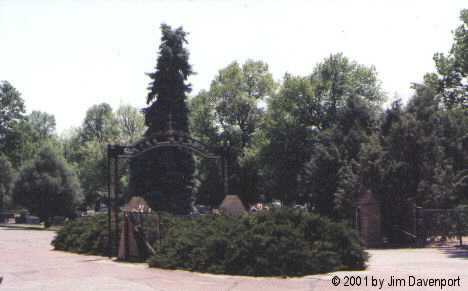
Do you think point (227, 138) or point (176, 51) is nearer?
point (176, 51)

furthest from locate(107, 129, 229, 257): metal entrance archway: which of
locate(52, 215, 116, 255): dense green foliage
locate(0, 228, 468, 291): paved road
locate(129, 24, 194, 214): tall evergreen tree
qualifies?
locate(129, 24, 194, 214): tall evergreen tree

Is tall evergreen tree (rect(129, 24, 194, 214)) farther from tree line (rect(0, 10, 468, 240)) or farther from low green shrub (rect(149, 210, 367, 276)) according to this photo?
low green shrub (rect(149, 210, 367, 276))

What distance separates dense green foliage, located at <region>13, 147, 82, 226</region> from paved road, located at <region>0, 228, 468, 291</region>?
28.5 metres

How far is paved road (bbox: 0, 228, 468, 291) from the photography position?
11959 mm

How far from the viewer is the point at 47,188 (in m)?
46.0

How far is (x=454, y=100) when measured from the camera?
43.4 meters

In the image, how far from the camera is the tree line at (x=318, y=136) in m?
24.9

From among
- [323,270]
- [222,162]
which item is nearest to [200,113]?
[222,162]

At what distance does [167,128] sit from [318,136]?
42.4 ft

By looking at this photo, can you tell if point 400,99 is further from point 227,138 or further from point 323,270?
point 227,138

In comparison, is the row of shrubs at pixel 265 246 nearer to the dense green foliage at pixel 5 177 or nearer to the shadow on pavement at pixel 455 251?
the shadow on pavement at pixel 455 251

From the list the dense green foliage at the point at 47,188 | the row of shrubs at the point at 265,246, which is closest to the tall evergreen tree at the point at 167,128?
the dense green foliage at the point at 47,188

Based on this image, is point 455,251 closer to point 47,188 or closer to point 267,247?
point 267,247

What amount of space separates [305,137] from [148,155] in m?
15.2
